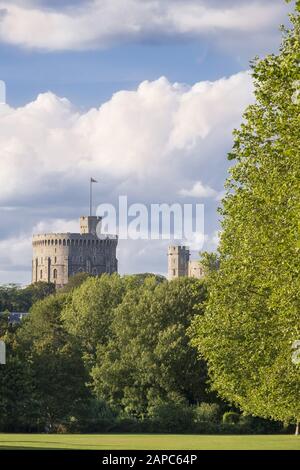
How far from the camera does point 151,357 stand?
10412 centimetres

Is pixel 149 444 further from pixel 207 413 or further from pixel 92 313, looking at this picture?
pixel 92 313

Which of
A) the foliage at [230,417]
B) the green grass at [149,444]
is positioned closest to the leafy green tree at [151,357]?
the foliage at [230,417]

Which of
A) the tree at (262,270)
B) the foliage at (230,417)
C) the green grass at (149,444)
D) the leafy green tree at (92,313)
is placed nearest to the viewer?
the tree at (262,270)

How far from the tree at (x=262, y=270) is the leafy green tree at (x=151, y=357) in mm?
38269

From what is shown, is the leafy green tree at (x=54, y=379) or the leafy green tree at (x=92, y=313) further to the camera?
the leafy green tree at (x=92, y=313)

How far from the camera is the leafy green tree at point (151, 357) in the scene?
338 ft

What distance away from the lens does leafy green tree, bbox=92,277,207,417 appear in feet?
338

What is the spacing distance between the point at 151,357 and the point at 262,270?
53.5 metres

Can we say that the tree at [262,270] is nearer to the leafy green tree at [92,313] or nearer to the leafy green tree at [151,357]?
the leafy green tree at [151,357]

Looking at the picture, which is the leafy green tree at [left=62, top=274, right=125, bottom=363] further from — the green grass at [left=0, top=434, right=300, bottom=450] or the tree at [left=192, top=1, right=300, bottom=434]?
the tree at [left=192, top=1, right=300, bottom=434]

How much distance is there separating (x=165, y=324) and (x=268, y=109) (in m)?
60.2

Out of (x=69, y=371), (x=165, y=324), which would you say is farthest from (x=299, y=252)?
(x=165, y=324)
